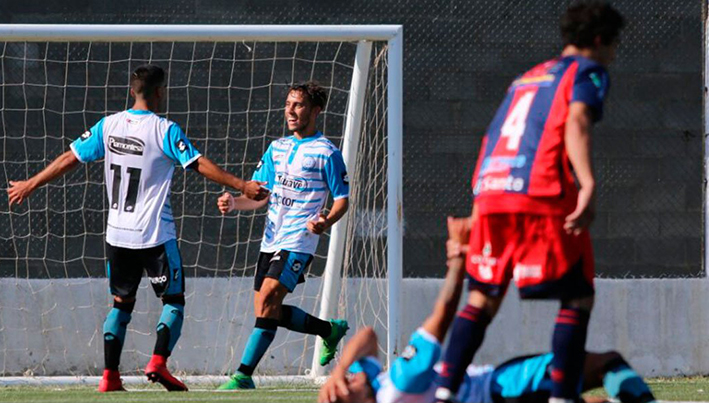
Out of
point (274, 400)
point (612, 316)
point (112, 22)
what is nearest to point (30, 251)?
point (112, 22)

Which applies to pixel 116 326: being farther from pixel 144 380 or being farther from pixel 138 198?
pixel 144 380

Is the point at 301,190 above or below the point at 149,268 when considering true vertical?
above

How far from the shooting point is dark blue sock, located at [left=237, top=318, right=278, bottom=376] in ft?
24.9

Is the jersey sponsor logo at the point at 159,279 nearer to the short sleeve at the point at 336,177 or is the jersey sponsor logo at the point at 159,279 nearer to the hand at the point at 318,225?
the hand at the point at 318,225

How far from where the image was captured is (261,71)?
32.0 feet

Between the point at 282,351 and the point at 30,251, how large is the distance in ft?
6.45

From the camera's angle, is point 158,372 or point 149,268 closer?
point 158,372

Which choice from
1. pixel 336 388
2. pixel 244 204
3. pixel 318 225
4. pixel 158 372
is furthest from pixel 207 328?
pixel 336 388

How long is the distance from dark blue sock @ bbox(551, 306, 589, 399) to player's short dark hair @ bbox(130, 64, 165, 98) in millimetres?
3477

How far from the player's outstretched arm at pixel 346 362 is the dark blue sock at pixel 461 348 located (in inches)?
14.4

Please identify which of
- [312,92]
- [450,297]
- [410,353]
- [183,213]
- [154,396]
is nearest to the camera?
[410,353]

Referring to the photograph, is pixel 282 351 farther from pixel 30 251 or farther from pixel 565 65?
pixel 565 65

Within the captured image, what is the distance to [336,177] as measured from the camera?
25.4ft

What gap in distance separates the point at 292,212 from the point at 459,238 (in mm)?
2770
